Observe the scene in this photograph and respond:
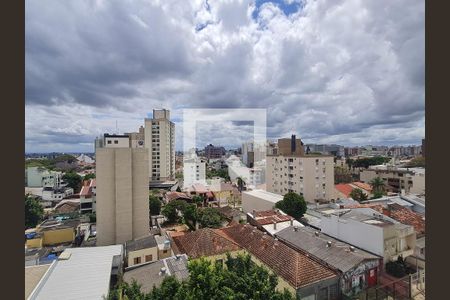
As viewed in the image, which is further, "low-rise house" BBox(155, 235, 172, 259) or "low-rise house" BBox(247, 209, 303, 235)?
"low-rise house" BBox(247, 209, 303, 235)

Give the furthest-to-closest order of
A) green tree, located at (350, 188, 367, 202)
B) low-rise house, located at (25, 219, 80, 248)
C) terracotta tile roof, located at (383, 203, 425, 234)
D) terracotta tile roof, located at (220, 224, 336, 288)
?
1. green tree, located at (350, 188, 367, 202)
2. low-rise house, located at (25, 219, 80, 248)
3. terracotta tile roof, located at (383, 203, 425, 234)
4. terracotta tile roof, located at (220, 224, 336, 288)

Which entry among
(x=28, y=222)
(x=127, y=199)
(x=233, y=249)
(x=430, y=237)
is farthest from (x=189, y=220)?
(x=430, y=237)

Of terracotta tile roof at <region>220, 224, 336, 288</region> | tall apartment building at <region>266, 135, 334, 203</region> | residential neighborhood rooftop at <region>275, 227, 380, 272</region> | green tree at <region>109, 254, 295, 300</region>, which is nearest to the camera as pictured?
green tree at <region>109, 254, 295, 300</region>

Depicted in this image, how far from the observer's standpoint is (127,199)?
7512 mm

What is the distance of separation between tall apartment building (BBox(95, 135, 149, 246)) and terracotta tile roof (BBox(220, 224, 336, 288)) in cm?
353

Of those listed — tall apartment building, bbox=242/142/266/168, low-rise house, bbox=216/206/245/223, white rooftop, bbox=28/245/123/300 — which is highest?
tall apartment building, bbox=242/142/266/168

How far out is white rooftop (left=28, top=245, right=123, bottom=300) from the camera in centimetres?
393

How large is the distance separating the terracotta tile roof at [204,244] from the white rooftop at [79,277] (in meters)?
1.60

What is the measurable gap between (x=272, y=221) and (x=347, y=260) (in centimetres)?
313

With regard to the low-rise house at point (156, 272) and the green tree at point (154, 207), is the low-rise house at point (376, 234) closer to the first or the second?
the low-rise house at point (156, 272)

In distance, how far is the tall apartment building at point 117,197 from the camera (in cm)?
732

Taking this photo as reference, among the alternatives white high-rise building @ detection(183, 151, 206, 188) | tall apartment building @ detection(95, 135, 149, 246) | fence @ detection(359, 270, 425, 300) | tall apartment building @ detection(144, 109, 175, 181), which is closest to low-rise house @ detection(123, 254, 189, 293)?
tall apartment building @ detection(95, 135, 149, 246)

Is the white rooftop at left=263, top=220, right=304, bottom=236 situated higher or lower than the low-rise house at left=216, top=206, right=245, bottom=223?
higher

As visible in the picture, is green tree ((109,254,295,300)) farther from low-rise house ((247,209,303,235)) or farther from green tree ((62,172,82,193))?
green tree ((62,172,82,193))
